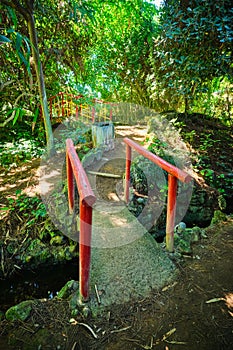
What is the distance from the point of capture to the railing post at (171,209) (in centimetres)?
212

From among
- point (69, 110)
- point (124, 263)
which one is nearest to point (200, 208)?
point (124, 263)

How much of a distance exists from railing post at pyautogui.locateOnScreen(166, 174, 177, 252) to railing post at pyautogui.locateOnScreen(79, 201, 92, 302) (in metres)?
0.89

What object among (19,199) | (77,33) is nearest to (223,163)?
(19,199)

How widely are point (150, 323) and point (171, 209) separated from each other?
963mm

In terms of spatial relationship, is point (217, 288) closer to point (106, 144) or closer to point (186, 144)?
point (186, 144)

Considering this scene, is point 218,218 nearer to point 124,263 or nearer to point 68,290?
point 124,263

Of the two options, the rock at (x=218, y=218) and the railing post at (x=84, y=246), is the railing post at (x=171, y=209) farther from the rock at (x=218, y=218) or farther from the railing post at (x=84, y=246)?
the rock at (x=218, y=218)

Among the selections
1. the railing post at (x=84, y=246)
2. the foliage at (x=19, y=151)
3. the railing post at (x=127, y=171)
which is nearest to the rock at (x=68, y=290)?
the railing post at (x=84, y=246)

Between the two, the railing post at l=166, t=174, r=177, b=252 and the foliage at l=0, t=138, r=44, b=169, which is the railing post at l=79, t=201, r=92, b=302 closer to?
the railing post at l=166, t=174, r=177, b=252

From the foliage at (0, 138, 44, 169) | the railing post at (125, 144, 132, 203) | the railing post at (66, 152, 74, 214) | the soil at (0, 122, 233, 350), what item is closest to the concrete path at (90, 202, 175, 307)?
the soil at (0, 122, 233, 350)

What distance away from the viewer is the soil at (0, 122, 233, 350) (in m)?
1.52

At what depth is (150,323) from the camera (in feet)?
5.47

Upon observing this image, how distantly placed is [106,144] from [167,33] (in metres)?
2.47

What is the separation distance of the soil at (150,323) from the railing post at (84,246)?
190 mm
